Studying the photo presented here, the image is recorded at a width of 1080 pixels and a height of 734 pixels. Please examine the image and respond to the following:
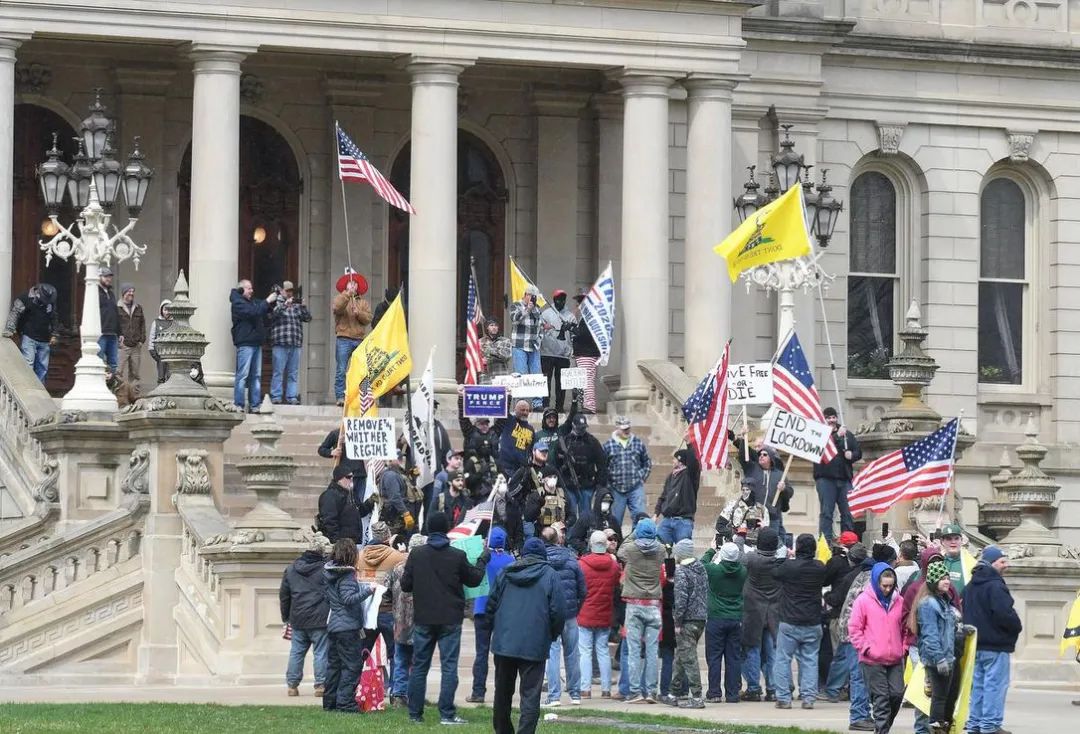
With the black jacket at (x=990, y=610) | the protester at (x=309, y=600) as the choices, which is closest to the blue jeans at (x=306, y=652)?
the protester at (x=309, y=600)

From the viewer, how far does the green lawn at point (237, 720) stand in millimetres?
22188

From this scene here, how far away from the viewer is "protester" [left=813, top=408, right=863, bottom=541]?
110ft

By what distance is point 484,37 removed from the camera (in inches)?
1551

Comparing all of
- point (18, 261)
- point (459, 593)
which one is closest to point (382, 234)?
point (18, 261)

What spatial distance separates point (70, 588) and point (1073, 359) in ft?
72.6

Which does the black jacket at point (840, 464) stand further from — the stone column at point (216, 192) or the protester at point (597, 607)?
the stone column at point (216, 192)

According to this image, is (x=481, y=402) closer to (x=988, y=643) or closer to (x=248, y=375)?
(x=248, y=375)

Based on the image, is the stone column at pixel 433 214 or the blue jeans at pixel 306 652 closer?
the blue jeans at pixel 306 652

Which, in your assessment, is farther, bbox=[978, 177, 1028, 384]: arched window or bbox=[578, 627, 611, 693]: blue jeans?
bbox=[978, 177, 1028, 384]: arched window

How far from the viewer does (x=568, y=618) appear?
85.6 ft

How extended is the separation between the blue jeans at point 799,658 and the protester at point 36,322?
12.7m

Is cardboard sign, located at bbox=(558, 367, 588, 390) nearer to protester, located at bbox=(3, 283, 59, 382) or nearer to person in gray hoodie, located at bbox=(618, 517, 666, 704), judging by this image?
protester, located at bbox=(3, 283, 59, 382)

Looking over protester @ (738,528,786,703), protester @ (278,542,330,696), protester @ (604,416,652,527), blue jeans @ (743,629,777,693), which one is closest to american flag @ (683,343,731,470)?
protester @ (604,416,652,527)

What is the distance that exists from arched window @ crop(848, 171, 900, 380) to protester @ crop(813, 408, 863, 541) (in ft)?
38.4
